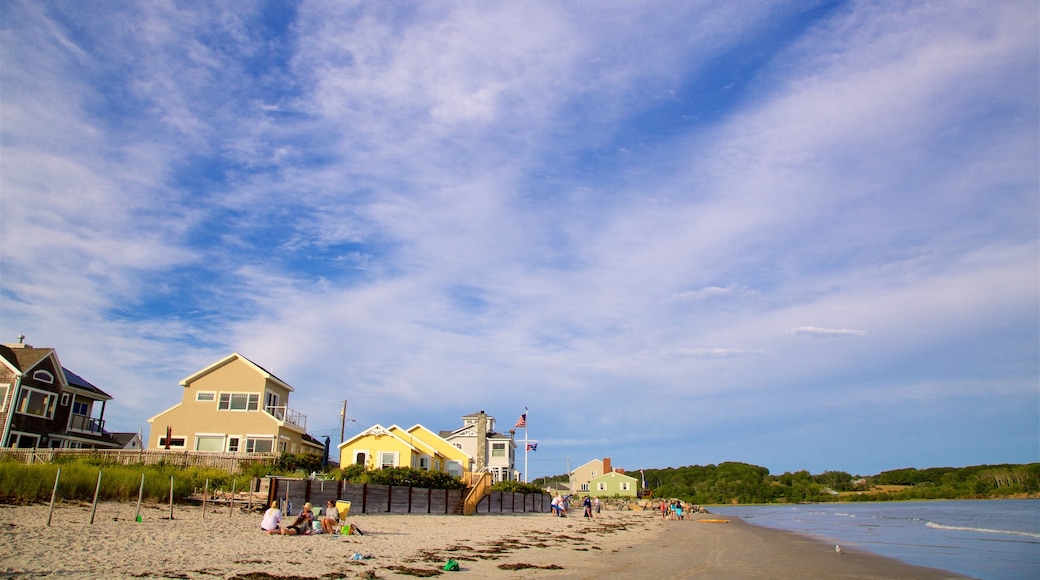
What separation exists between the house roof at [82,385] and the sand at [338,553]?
27435mm

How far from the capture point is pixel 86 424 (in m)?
45.4

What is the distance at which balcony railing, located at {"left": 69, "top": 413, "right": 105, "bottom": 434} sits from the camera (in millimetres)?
43875

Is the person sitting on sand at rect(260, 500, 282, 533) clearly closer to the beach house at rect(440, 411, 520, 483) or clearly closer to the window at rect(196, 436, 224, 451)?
the window at rect(196, 436, 224, 451)

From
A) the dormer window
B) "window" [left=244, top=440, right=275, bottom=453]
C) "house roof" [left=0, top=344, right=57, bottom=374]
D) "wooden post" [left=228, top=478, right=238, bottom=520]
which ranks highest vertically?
"house roof" [left=0, top=344, right=57, bottom=374]

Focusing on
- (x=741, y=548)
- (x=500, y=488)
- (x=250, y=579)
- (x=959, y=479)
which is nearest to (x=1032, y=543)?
(x=741, y=548)

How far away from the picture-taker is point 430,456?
4969 cm

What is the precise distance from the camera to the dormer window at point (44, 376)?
1572 inches

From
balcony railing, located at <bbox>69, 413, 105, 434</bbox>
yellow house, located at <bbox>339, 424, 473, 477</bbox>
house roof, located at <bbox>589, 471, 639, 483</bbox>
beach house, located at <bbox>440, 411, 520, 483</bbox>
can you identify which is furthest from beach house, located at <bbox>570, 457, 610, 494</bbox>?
balcony railing, located at <bbox>69, 413, 105, 434</bbox>

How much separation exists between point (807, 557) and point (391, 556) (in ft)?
46.3

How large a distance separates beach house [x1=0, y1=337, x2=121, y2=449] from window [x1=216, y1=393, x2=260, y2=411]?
11001 millimetres

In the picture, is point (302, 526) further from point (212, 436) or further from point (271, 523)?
point (212, 436)

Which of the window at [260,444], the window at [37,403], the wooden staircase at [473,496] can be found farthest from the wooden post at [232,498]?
the window at [37,403]

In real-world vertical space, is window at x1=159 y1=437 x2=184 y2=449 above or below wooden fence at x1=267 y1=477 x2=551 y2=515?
above

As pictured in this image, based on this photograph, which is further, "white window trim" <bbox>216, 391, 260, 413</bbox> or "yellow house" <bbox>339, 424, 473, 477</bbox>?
"yellow house" <bbox>339, 424, 473, 477</bbox>
